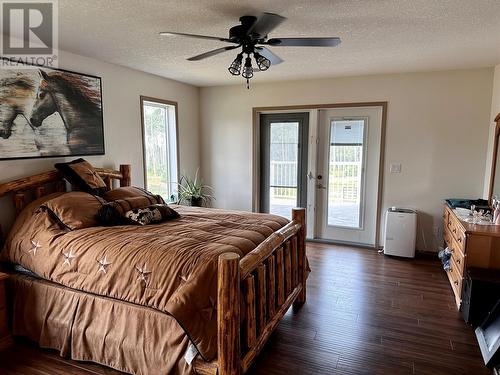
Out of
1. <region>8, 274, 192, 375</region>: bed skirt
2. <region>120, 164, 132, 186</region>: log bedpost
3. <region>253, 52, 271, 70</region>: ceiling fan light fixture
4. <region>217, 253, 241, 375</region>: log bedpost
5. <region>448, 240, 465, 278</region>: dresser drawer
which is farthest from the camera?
<region>120, 164, 132, 186</region>: log bedpost

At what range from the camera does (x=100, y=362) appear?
2.28 metres

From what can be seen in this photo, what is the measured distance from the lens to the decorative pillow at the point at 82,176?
3.15 m

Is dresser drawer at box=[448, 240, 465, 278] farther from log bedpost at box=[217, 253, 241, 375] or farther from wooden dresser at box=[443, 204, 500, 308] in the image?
log bedpost at box=[217, 253, 241, 375]

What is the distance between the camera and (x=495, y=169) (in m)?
3.64

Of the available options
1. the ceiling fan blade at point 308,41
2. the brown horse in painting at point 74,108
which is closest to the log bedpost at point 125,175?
the brown horse in painting at point 74,108

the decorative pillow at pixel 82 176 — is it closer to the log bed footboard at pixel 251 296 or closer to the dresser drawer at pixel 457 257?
the log bed footboard at pixel 251 296

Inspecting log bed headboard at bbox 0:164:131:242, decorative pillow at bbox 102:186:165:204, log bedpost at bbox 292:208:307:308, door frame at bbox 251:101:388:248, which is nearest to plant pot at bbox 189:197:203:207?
door frame at bbox 251:101:388:248

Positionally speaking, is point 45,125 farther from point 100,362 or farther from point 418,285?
point 418,285

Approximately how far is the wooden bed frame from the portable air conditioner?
182cm

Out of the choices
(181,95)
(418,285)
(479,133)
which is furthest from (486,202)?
(181,95)

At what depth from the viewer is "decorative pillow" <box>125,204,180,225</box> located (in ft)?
9.53

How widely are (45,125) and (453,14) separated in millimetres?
3564

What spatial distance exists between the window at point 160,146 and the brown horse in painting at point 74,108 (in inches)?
30.8

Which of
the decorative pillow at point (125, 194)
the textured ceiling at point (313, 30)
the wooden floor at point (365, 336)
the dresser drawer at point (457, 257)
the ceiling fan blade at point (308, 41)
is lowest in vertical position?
the wooden floor at point (365, 336)
